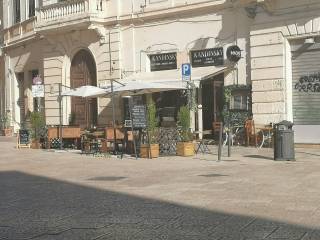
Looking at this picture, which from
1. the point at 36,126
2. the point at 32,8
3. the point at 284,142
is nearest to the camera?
the point at 284,142

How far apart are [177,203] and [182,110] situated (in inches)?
327

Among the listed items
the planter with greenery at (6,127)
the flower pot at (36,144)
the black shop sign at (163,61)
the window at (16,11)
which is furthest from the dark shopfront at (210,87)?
the planter with greenery at (6,127)

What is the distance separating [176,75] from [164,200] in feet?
44.4

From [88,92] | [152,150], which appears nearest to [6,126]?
[88,92]

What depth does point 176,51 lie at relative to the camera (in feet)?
77.6

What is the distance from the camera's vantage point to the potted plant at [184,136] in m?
17.5

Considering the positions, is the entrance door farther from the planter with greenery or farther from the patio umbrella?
the planter with greenery

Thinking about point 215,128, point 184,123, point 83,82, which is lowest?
point 215,128

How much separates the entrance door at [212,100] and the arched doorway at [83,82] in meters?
5.58

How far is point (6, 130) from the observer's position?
32812 mm

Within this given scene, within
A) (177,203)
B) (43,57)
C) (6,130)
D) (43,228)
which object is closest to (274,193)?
(177,203)

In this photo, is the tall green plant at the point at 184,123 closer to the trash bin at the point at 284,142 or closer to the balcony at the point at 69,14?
the trash bin at the point at 284,142

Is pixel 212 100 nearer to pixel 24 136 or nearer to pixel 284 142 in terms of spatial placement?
pixel 24 136

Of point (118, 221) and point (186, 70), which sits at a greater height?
point (186, 70)
